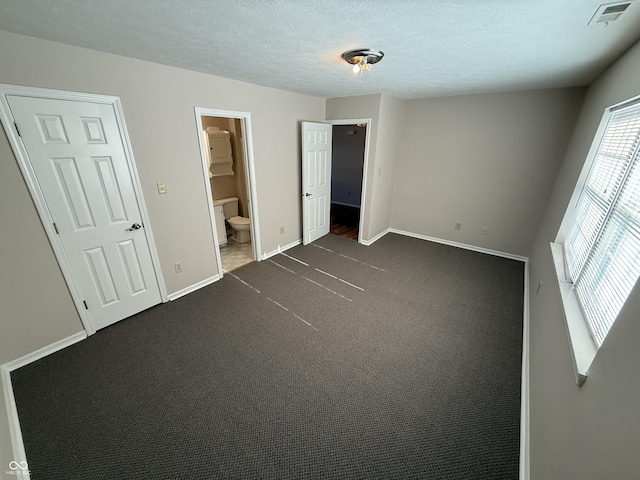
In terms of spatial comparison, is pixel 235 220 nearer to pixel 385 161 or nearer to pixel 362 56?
pixel 385 161

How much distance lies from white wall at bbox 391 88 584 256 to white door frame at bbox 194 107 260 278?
263 centimetres

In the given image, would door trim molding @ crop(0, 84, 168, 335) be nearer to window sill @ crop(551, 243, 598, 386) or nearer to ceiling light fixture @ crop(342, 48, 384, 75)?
ceiling light fixture @ crop(342, 48, 384, 75)

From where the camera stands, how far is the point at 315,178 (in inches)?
158

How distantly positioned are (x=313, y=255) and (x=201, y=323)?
1869mm

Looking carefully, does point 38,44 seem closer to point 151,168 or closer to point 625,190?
A: point 151,168

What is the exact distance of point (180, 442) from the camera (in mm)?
1469

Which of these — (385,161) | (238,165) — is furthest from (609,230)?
(238,165)


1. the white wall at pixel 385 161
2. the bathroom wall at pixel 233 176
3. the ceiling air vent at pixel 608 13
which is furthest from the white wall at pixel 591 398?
the bathroom wall at pixel 233 176

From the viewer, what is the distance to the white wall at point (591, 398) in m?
0.71

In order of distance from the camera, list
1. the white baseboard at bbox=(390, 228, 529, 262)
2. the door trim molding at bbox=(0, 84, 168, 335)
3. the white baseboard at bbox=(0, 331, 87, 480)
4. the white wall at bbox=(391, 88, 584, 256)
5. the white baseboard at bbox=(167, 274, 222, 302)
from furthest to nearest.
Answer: the white baseboard at bbox=(390, 228, 529, 262), the white wall at bbox=(391, 88, 584, 256), the white baseboard at bbox=(167, 274, 222, 302), the door trim molding at bbox=(0, 84, 168, 335), the white baseboard at bbox=(0, 331, 87, 480)

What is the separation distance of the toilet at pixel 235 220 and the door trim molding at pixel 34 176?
1662 millimetres

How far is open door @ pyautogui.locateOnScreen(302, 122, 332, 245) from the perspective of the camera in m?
3.68

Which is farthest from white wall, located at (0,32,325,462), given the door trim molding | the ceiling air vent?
the ceiling air vent

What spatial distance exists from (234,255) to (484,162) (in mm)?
4022
